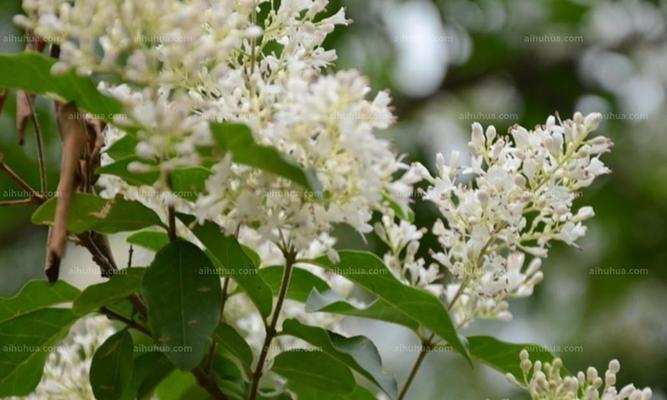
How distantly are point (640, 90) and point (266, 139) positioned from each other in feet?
19.9

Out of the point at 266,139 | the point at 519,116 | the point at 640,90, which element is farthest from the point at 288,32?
the point at 640,90

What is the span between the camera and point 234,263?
6.01 feet

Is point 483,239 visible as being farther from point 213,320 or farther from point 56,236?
point 56,236

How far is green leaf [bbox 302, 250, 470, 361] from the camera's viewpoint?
1753 millimetres

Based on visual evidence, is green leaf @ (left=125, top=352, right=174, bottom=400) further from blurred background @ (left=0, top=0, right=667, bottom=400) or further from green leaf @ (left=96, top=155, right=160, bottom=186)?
blurred background @ (left=0, top=0, right=667, bottom=400)

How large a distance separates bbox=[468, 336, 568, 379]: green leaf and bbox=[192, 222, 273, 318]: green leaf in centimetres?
41

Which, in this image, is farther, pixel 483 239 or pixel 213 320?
pixel 483 239

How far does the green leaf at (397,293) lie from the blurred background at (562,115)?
4001mm

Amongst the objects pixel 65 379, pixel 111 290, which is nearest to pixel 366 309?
pixel 111 290

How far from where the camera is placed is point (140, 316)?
1.93m

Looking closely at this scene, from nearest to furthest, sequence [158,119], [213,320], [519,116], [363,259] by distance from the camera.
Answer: [158,119], [213,320], [363,259], [519,116]

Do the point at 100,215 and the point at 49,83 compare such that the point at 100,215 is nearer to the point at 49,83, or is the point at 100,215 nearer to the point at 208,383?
the point at 49,83

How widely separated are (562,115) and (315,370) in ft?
16.5
